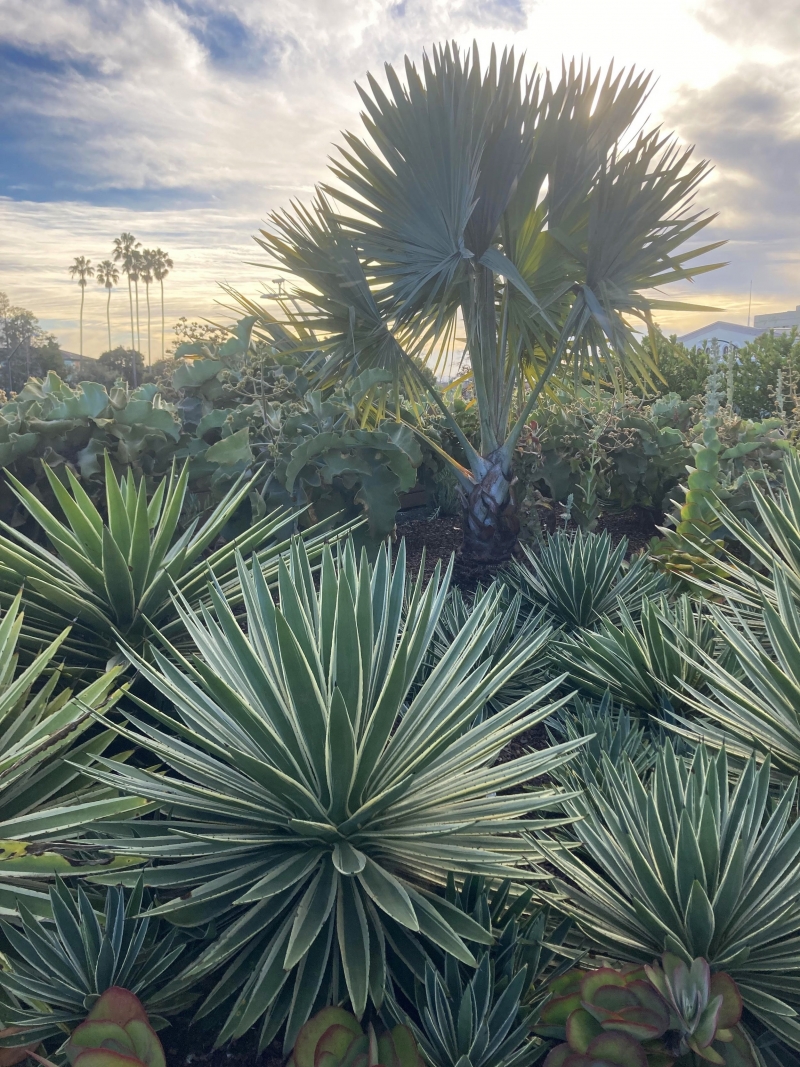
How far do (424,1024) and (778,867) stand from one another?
70 centimetres

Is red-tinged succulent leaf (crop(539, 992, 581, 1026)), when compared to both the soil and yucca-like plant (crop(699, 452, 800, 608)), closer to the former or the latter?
yucca-like plant (crop(699, 452, 800, 608))

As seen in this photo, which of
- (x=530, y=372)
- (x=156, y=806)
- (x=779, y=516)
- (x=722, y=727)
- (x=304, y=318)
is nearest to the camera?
(x=156, y=806)

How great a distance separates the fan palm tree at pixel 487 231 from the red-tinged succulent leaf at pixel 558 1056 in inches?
142

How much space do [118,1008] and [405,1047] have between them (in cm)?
44

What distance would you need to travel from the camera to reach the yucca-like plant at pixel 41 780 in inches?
54.6

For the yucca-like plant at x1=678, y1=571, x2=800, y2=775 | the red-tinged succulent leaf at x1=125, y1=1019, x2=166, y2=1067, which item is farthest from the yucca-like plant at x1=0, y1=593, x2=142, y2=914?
the yucca-like plant at x1=678, y1=571, x2=800, y2=775

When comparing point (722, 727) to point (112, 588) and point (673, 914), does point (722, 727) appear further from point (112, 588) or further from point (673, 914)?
point (112, 588)

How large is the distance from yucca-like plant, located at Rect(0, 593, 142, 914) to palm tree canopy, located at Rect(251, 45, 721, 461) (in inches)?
124

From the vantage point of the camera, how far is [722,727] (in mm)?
2043

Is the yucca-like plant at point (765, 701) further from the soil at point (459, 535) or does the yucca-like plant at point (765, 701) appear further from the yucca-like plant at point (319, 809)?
the soil at point (459, 535)

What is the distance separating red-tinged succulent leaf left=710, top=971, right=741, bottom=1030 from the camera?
3.38ft

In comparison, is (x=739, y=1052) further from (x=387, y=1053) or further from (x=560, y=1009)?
(x=387, y=1053)

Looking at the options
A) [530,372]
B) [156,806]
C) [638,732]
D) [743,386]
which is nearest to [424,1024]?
[156,806]

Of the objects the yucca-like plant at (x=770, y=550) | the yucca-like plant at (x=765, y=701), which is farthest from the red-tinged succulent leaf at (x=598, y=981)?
the yucca-like plant at (x=770, y=550)
